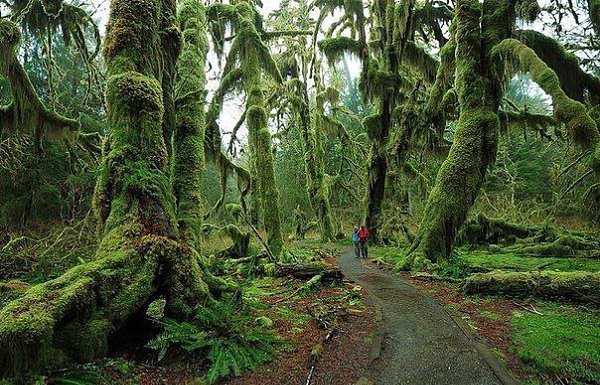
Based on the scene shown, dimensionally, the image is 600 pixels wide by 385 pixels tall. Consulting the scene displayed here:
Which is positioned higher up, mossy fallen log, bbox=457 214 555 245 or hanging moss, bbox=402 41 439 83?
hanging moss, bbox=402 41 439 83

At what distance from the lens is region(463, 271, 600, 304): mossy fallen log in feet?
22.7

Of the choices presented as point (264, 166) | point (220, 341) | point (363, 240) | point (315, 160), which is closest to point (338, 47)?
point (315, 160)

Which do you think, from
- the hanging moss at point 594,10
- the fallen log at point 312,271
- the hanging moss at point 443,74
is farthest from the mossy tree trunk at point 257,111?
the hanging moss at point 594,10

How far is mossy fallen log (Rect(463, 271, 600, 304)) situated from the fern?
4982 mm

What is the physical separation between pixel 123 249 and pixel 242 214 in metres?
6.45

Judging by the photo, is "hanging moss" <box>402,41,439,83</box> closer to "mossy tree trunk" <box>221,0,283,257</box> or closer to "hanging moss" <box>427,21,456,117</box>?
"hanging moss" <box>427,21,456,117</box>

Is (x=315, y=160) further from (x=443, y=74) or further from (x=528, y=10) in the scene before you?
(x=528, y=10)

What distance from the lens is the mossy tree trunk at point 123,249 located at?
133 inches

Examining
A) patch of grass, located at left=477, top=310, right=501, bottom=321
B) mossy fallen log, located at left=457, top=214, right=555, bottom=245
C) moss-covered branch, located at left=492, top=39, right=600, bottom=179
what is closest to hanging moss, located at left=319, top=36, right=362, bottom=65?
moss-covered branch, located at left=492, top=39, right=600, bottom=179

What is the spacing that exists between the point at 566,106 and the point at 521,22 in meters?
4.35

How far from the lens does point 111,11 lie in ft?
17.6

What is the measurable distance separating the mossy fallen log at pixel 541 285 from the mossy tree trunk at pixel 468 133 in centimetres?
255

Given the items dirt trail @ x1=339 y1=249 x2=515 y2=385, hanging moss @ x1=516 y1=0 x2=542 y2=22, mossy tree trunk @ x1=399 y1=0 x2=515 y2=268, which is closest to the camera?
dirt trail @ x1=339 y1=249 x2=515 y2=385

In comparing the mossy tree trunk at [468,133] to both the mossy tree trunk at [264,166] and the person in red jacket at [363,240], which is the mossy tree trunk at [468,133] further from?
the mossy tree trunk at [264,166]
